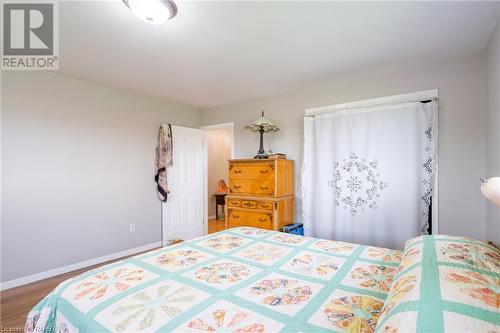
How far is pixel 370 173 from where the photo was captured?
9.54ft

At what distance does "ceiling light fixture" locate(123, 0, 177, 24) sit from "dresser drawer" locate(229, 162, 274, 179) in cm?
207

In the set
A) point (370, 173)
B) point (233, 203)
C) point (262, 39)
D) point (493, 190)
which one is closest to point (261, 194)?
point (233, 203)

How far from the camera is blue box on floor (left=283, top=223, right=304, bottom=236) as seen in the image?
320 centimetres

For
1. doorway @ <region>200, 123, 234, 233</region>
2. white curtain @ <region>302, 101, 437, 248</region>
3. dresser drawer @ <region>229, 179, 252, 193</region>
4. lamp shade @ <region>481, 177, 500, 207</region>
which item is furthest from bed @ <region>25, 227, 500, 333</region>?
doorway @ <region>200, 123, 234, 233</region>

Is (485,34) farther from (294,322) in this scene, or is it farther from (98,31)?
(98,31)

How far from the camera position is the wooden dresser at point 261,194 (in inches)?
128

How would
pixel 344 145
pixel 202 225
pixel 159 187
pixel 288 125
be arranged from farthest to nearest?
pixel 202 225 → pixel 159 187 → pixel 288 125 → pixel 344 145

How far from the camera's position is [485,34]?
→ 6.84 ft

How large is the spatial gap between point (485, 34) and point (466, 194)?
Answer: 4.67ft

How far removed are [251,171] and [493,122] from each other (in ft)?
8.08

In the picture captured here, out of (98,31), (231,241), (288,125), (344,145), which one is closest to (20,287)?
(231,241)

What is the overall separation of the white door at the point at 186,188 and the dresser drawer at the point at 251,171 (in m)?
1.10

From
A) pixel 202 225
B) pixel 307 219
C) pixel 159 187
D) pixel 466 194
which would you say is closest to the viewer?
pixel 466 194

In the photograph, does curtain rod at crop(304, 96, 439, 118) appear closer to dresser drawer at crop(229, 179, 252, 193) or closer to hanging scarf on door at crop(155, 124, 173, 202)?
dresser drawer at crop(229, 179, 252, 193)
